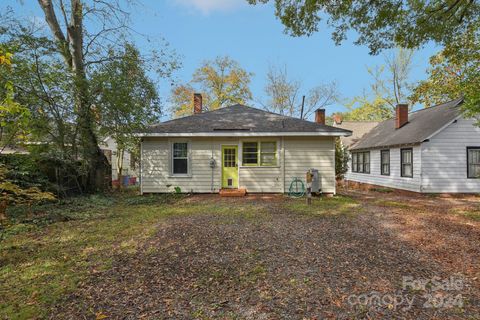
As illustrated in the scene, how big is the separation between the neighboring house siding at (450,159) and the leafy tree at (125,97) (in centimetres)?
1214

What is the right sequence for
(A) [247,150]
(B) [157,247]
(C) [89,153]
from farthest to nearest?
(A) [247,150] < (C) [89,153] < (B) [157,247]

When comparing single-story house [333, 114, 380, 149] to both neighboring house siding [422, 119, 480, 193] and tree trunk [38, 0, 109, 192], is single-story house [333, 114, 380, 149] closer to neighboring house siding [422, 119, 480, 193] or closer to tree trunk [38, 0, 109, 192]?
neighboring house siding [422, 119, 480, 193]

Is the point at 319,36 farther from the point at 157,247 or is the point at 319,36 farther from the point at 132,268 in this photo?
the point at 132,268

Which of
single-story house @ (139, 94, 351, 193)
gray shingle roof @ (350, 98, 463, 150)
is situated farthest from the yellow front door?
gray shingle roof @ (350, 98, 463, 150)

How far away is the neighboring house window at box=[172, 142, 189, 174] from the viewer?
37.4 feet

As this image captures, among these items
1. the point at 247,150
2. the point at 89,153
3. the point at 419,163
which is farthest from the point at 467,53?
the point at 89,153

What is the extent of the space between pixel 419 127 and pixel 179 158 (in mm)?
11892

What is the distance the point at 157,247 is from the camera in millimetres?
4629

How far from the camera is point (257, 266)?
12.5 feet

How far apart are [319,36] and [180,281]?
27.6ft

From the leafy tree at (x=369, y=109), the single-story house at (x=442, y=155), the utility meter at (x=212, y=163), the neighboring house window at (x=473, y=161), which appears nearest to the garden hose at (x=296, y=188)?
the utility meter at (x=212, y=163)

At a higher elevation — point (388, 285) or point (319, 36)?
point (319, 36)

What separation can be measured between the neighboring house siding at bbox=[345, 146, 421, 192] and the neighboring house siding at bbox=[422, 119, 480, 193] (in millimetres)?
329

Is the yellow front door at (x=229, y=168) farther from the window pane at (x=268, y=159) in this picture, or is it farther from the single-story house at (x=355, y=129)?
the single-story house at (x=355, y=129)
